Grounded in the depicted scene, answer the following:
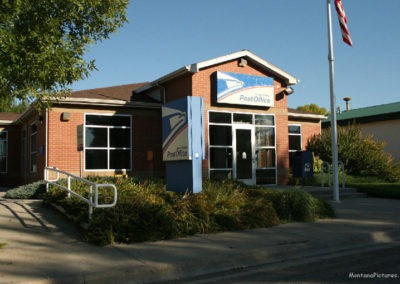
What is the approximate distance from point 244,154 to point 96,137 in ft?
18.8

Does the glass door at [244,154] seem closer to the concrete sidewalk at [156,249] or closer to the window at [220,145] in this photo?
the window at [220,145]

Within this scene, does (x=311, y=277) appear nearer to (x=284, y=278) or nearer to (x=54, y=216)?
(x=284, y=278)

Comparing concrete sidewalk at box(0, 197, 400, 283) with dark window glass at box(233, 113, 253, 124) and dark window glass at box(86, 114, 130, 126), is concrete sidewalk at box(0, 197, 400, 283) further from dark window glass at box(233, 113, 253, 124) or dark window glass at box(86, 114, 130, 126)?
dark window glass at box(233, 113, 253, 124)

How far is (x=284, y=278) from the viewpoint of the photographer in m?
6.16

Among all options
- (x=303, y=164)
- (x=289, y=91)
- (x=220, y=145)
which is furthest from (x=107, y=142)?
(x=289, y=91)

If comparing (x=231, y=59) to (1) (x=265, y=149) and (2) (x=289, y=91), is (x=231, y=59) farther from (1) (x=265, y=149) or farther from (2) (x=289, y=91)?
(1) (x=265, y=149)

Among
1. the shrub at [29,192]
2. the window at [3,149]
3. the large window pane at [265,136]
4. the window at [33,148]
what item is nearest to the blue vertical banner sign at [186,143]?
the shrub at [29,192]

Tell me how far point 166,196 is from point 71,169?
6.47 meters

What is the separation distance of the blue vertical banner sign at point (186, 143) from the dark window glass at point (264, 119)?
6181mm

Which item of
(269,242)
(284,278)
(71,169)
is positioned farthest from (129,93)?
(284,278)

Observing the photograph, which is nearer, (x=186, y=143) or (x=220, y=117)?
(x=186, y=143)

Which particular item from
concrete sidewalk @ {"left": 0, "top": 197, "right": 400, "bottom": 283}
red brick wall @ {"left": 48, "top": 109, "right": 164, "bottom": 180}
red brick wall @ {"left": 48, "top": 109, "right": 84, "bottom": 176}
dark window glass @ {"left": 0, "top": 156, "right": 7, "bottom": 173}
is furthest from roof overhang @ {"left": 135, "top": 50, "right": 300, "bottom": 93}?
dark window glass @ {"left": 0, "top": 156, "right": 7, "bottom": 173}

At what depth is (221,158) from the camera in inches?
647

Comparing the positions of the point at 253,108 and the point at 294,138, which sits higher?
Answer: the point at 253,108
